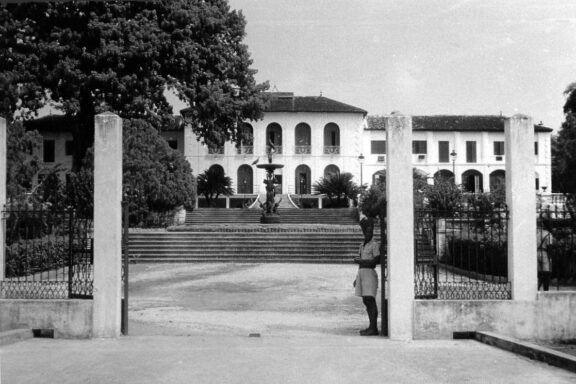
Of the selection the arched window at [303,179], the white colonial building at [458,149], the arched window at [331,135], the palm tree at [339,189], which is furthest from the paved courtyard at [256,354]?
the white colonial building at [458,149]

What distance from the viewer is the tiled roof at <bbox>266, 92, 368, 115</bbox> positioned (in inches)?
1842

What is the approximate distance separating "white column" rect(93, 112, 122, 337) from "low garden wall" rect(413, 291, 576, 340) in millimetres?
4024

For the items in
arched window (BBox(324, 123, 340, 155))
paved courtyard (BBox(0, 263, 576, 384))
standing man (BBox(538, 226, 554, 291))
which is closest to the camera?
paved courtyard (BBox(0, 263, 576, 384))

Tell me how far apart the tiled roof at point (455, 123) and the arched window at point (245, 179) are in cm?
1050

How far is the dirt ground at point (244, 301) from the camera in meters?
9.05

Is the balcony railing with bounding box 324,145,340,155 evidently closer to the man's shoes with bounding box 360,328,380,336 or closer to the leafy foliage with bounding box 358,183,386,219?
the leafy foliage with bounding box 358,183,386,219

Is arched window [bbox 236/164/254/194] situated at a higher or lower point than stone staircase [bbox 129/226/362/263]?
higher

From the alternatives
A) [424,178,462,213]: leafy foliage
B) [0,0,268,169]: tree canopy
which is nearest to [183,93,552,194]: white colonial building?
[0,0,268,169]: tree canopy

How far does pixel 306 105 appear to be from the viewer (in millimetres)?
47781

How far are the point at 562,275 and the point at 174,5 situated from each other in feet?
61.4

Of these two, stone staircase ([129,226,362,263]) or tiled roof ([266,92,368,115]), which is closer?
stone staircase ([129,226,362,263])

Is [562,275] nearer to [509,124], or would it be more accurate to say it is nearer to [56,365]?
[509,124]

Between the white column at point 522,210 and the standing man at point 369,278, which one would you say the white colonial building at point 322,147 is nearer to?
the standing man at point 369,278

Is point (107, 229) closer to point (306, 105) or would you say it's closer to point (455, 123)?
point (306, 105)
